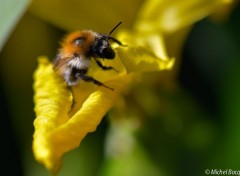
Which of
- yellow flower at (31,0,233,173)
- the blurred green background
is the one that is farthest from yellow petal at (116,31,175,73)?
the blurred green background

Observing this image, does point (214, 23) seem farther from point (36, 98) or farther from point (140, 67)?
point (36, 98)

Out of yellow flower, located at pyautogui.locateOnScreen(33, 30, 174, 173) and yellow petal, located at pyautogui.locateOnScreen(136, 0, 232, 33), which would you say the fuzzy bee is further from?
yellow petal, located at pyautogui.locateOnScreen(136, 0, 232, 33)

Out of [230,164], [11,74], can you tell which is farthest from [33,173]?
[230,164]

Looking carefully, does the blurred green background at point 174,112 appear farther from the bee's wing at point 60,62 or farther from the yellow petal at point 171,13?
the bee's wing at point 60,62

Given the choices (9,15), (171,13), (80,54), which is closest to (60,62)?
(80,54)

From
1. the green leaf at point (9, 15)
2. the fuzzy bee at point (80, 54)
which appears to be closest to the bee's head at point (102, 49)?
the fuzzy bee at point (80, 54)
